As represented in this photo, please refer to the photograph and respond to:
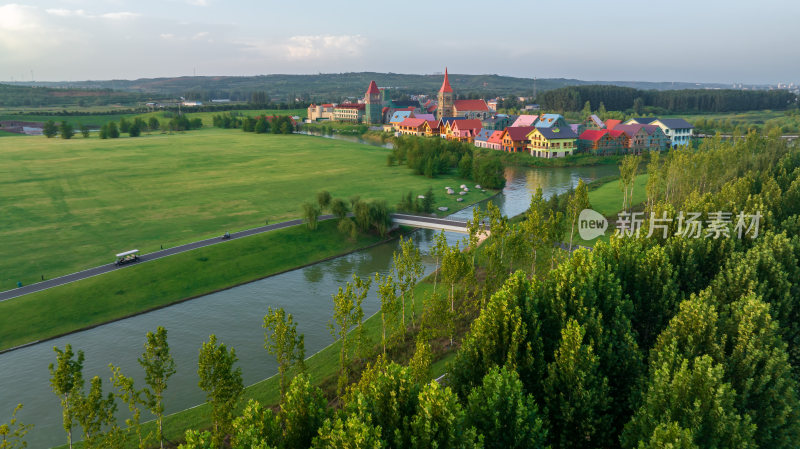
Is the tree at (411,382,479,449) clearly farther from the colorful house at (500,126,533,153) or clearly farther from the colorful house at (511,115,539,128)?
the colorful house at (511,115,539,128)

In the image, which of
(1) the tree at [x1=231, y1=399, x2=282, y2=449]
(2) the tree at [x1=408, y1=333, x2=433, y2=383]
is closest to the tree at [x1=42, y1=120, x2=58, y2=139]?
(2) the tree at [x1=408, y1=333, x2=433, y2=383]

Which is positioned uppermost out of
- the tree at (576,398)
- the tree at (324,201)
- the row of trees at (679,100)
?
the row of trees at (679,100)

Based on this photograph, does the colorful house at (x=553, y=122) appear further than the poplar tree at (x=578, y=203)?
Yes

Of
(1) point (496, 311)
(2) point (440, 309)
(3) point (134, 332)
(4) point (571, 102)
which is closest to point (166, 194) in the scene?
(3) point (134, 332)

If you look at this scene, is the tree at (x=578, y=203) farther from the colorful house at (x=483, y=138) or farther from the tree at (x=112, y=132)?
the tree at (x=112, y=132)

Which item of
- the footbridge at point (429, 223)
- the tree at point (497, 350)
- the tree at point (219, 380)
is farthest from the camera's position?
the footbridge at point (429, 223)

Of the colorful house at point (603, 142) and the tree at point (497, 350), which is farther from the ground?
the colorful house at point (603, 142)

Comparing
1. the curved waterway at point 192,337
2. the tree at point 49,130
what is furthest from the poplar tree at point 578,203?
the tree at point 49,130
